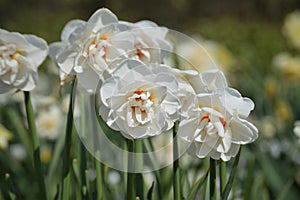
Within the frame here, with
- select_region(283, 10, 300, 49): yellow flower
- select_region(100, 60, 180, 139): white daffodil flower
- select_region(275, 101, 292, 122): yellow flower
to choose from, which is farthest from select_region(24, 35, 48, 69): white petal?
select_region(283, 10, 300, 49): yellow flower

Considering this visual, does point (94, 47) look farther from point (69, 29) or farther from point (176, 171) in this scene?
point (176, 171)

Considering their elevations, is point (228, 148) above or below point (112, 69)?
below

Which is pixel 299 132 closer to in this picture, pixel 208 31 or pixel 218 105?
pixel 218 105

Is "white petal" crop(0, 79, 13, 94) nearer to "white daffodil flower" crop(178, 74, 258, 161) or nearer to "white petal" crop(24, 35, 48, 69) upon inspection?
"white petal" crop(24, 35, 48, 69)

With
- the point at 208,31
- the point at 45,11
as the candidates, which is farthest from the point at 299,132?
the point at 45,11

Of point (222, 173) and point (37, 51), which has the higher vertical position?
point (37, 51)

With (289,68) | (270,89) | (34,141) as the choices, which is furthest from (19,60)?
(289,68)

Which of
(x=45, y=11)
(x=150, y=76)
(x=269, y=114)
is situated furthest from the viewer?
(x=45, y=11)
